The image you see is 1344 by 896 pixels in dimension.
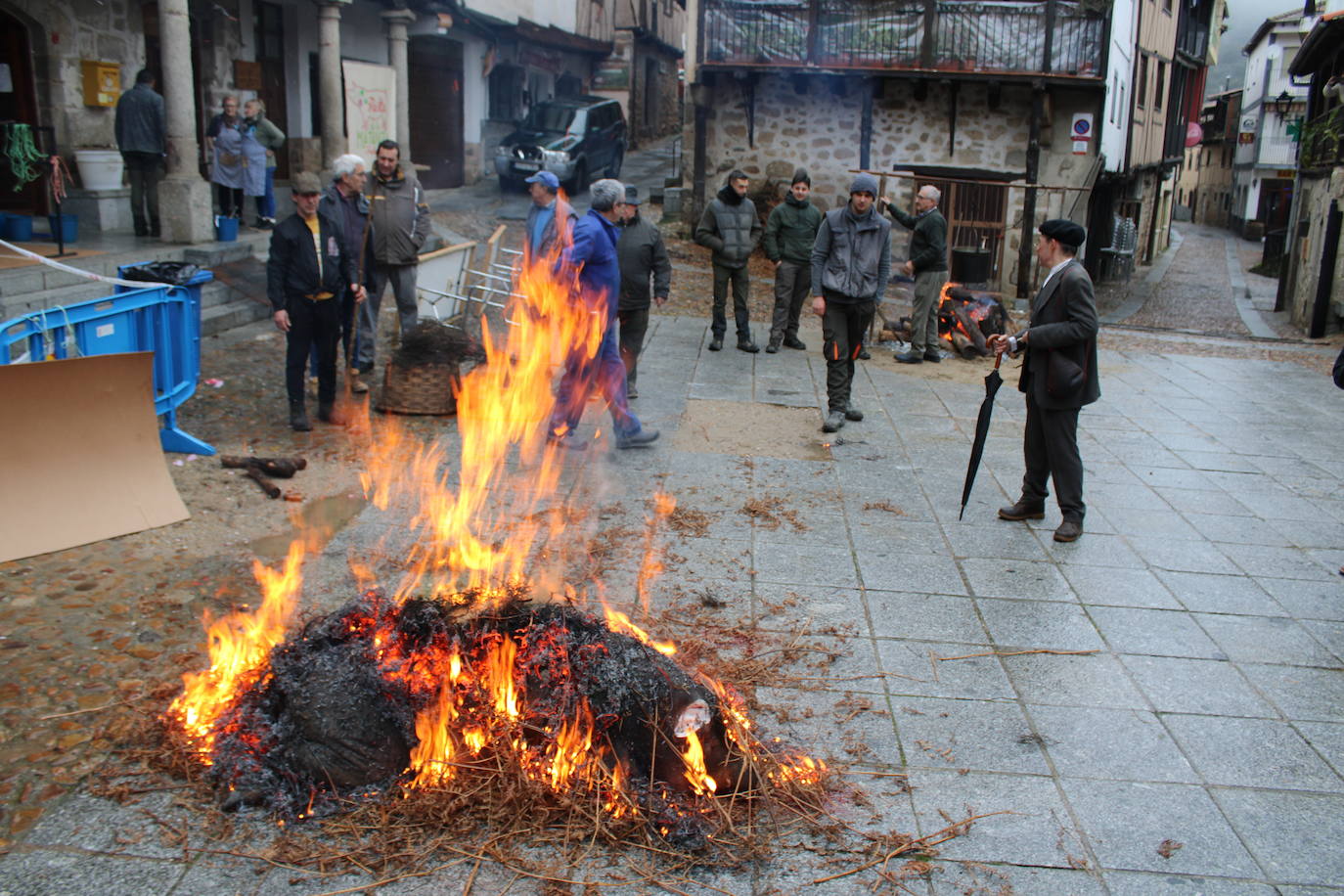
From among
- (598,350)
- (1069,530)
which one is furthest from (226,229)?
(1069,530)

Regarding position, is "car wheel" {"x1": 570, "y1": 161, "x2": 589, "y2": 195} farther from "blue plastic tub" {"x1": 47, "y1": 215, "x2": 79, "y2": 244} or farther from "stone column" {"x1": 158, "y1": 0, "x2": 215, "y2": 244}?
"blue plastic tub" {"x1": 47, "y1": 215, "x2": 79, "y2": 244}

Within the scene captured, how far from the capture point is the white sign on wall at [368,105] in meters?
18.2

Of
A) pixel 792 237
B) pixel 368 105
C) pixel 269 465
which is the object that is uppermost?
pixel 368 105

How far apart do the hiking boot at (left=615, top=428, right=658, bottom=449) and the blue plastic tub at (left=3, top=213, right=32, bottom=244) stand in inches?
333

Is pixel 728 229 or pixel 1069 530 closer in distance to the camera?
pixel 1069 530

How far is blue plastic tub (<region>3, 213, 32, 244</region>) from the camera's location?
12.5 metres

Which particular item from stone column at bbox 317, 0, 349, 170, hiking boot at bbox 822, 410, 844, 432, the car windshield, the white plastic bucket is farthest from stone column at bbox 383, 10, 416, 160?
hiking boot at bbox 822, 410, 844, 432

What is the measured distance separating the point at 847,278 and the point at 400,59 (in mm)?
14028

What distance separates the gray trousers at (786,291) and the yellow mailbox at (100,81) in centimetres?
906

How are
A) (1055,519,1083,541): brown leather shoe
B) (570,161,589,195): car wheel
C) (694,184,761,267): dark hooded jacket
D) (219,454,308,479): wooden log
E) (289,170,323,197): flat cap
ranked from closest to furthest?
(1055,519,1083,541): brown leather shoe, (219,454,308,479): wooden log, (289,170,323,197): flat cap, (694,184,761,267): dark hooded jacket, (570,161,589,195): car wheel

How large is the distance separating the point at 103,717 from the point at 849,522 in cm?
441

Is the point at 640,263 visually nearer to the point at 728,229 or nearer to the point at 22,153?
the point at 728,229

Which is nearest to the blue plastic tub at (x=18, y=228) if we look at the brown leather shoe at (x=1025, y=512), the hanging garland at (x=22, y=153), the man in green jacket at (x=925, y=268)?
the hanging garland at (x=22, y=153)

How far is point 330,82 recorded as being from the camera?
16.9 metres
